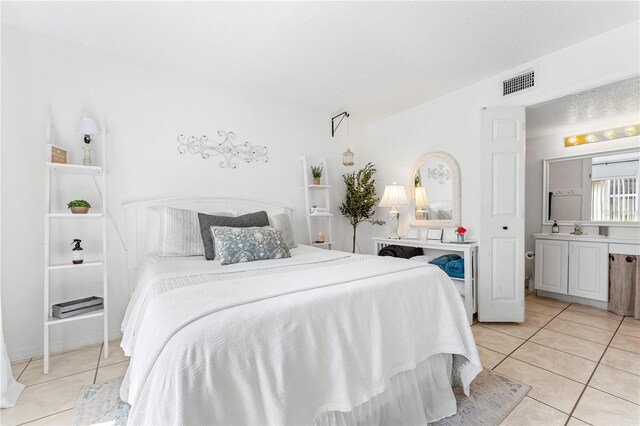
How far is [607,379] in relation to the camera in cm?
192

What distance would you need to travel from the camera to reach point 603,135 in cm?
364

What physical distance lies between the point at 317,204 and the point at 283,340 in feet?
9.62

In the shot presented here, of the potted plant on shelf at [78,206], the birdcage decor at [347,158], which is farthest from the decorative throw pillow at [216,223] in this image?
the birdcage decor at [347,158]

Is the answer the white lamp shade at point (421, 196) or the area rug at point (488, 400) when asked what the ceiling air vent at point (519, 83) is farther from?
the area rug at point (488, 400)

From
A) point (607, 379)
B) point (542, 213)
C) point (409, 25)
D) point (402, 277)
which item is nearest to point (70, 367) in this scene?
point (402, 277)

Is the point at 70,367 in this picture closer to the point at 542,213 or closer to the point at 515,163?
the point at 515,163

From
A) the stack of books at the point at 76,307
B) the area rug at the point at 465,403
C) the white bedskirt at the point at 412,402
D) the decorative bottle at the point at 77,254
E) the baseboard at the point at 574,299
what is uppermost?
the decorative bottle at the point at 77,254

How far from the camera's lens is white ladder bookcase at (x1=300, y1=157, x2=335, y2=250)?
361 cm

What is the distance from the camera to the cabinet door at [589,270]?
3312mm

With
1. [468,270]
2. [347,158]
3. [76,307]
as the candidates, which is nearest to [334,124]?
[347,158]

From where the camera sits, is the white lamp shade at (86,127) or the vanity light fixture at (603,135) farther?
the vanity light fixture at (603,135)

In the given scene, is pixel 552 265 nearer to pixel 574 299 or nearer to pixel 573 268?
pixel 573 268

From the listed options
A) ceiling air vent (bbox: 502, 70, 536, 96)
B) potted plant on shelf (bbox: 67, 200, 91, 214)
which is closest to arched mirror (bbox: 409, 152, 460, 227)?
ceiling air vent (bbox: 502, 70, 536, 96)

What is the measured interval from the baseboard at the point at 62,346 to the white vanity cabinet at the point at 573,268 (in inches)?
198
